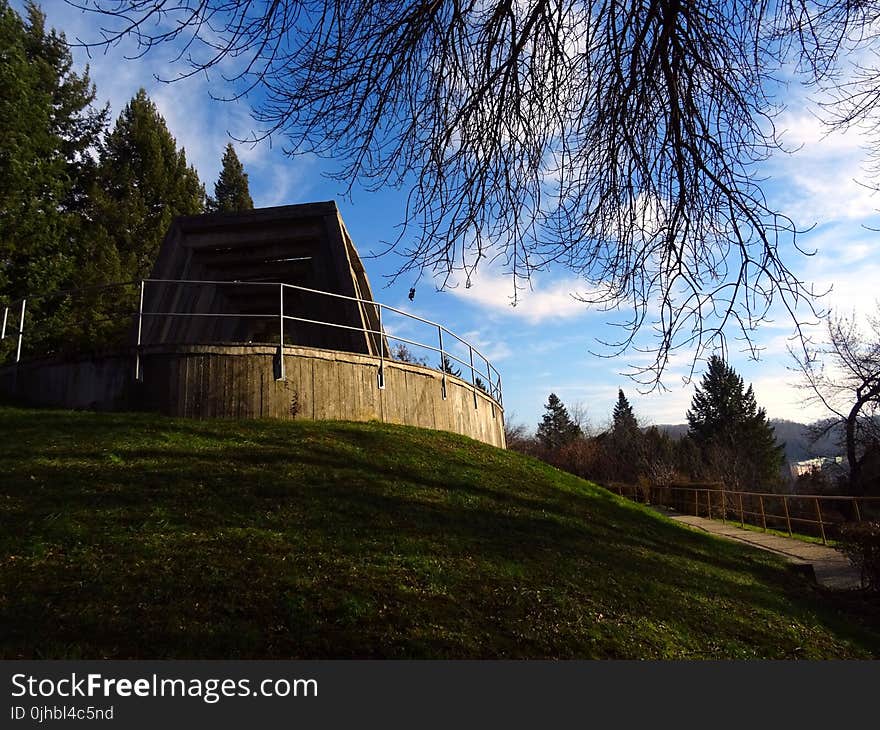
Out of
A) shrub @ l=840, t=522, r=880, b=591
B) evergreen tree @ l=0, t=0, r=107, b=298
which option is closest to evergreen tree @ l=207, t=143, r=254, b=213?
evergreen tree @ l=0, t=0, r=107, b=298

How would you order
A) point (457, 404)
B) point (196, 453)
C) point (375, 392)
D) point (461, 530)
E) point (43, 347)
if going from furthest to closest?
point (43, 347) < point (457, 404) < point (375, 392) < point (196, 453) < point (461, 530)

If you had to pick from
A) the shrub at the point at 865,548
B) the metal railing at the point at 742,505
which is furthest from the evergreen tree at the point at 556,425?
the shrub at the point at 865,548

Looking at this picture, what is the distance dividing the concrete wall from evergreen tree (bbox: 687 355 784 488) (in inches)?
1477

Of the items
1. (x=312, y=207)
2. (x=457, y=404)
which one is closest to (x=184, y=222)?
(x=312, y=207)

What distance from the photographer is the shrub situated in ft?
27.5

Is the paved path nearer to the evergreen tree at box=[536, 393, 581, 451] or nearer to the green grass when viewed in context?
the green grass

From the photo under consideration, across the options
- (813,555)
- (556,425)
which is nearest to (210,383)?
(813,555)

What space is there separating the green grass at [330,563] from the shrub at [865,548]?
60cm

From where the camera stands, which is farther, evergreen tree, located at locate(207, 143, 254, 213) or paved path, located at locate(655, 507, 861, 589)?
evergreen tree, located at locate(207, 143, 254, 213)

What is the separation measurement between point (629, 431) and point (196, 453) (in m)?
46.9

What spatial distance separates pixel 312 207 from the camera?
1428 centimetres

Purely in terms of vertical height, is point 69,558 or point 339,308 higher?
point 339,308

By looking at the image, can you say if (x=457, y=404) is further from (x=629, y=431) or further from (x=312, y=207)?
(x=629, y=431)

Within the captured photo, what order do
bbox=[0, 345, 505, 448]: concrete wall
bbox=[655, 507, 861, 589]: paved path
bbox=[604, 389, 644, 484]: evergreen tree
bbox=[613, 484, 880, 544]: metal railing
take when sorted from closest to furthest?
bbox=[655, 507, 861, 589]: paved path → bbox=[0, 345, 505, 448]: concrete wall → bbox=[613, 484, 880, 544]: metal railing → bbox=[604, 389, 644, 484]: evergreen tree
